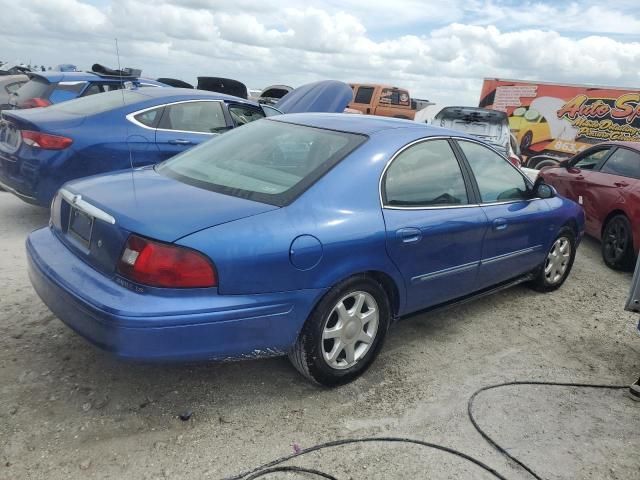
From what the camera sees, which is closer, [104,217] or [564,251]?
[104,217]

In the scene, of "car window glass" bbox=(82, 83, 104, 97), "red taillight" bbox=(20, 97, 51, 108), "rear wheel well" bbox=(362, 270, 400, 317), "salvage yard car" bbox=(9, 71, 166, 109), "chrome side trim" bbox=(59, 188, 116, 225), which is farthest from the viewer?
"car window glass" bbox=(82, 83, 104, 97)

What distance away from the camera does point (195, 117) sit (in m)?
6.07

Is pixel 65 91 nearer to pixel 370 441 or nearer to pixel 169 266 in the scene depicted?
pixel 169 266

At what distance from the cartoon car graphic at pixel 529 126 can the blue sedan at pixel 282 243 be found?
1255 centimetres

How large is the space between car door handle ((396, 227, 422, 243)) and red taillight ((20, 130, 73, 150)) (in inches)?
139

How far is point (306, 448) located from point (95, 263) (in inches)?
52.5

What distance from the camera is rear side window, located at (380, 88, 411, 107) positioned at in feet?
59.4

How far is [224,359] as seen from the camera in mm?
2574

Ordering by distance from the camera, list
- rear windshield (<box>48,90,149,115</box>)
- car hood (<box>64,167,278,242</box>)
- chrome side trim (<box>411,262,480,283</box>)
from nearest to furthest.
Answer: car hood (<box>64,167,278,242</box>)
chrome side trim (<box>411,262,480,283</box>)
rear windshield (<box>48,90,149,115</box>)

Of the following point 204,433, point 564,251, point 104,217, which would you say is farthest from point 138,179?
point 564,251

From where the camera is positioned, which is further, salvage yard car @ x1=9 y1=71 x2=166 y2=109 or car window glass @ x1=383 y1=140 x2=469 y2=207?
salvage yard car @ x1=9 y1=71 x2=166 y2=109

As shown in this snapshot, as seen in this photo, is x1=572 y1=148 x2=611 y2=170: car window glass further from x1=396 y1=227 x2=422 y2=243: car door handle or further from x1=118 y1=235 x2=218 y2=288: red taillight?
x1=118 y1=235 x2=218 y2=288: red taillight

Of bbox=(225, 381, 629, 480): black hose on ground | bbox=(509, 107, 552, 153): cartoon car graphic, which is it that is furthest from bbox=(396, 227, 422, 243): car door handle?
bbox=(509, 107, 552, 153): cartoon car graphic

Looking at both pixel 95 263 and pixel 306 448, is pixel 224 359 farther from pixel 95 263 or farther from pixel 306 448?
pixel 95 263
